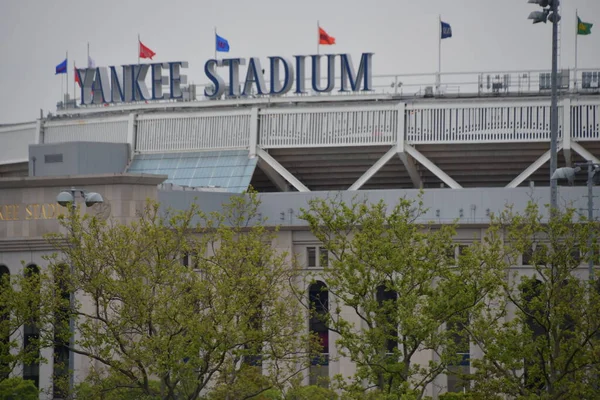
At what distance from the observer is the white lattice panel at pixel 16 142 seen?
10912 cm

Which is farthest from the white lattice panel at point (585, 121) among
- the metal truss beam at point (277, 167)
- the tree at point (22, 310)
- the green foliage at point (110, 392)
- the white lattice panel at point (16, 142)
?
the white lattice panel at point (16, 142)

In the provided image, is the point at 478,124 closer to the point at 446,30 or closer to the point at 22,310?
the point at 446,30

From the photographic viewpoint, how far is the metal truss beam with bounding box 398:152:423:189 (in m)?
95.6

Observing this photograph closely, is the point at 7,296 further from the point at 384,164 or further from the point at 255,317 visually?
the point at 384,164

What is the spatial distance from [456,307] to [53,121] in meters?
56.5

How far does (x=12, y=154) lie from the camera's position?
109938mm

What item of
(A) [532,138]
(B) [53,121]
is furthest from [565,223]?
(B) [53,121]

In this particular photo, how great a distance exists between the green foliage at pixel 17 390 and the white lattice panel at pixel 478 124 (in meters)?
32.9

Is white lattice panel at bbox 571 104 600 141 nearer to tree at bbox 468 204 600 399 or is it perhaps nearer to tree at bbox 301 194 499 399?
tree at bbox 301 194 499 399

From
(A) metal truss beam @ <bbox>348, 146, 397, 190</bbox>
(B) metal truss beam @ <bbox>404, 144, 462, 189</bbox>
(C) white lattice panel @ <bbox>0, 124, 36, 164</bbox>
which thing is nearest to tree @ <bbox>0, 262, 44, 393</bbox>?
(A) metal truss beam @ <bbox>348, 146, 397, 190</bbox>

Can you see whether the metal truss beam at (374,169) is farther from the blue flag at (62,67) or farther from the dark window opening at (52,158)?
the blue flag at (62,67)

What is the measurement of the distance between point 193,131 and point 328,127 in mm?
9841

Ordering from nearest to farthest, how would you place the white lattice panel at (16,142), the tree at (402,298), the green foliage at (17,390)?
the tree at (402,298) < the green foliage at (17,390) < the white lattice panel at (16,142)

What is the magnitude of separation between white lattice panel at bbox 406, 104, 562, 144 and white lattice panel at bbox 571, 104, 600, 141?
3.07 ft
